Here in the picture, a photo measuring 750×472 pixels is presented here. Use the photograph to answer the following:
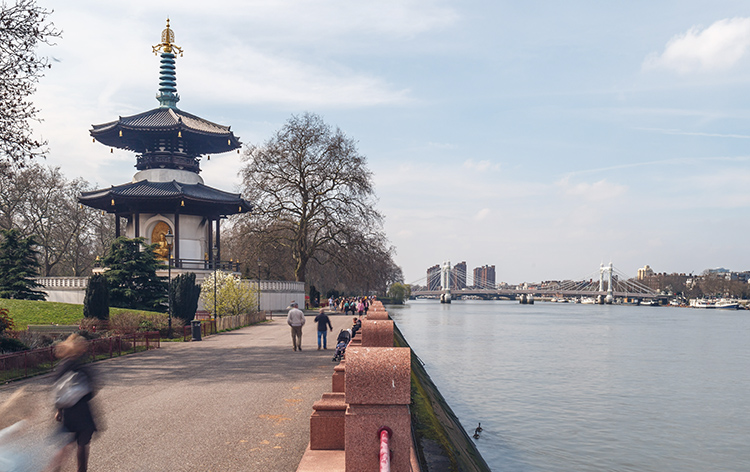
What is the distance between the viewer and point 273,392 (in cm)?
1373

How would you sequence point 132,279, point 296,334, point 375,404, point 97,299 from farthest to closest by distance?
point 132,279 < point 97,299 < point 296,334 < point 375,404

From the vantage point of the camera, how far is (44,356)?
18594mm

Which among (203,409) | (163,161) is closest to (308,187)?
(163,161)

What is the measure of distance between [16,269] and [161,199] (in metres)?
11.8

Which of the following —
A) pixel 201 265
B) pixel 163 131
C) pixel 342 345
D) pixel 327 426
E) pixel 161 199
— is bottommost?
pixel 342 345

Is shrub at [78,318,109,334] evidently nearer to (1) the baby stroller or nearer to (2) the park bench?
(2) the park bench

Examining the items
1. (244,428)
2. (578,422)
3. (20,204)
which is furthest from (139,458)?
(20,204)

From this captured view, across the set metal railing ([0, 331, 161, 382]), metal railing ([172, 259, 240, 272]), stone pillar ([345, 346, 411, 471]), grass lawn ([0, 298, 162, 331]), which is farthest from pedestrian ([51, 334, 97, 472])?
metal railing ([172, 259, 240, 272])

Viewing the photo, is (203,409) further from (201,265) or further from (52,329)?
(201,265)

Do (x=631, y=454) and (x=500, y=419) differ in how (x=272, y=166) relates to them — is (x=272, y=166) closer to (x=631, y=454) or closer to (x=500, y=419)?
(x=500, y=419)

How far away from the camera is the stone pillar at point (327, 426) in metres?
7.57

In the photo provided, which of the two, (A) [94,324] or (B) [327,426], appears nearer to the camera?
(B) [327,426]

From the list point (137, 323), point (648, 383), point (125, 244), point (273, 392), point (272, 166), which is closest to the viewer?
point (273, 392)

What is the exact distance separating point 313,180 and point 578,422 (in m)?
39.9
